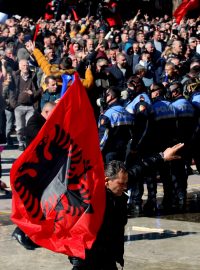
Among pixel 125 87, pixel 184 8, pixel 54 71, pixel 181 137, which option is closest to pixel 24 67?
pixel 54 71

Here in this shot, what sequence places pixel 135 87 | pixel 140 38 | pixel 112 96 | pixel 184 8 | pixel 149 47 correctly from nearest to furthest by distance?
1. pixel 112 96
2. pixel 135 87
3. pixel 149 47
4. pixel 140 38
5. pixel 184 8

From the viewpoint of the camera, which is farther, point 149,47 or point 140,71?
point 149,47

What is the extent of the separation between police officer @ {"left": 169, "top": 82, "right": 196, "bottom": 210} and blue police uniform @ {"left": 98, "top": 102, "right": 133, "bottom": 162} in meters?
0.91

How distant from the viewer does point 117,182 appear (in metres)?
6.45

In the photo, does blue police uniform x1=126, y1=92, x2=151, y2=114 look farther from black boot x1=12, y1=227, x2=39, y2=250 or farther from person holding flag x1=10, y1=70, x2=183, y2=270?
person holding flag x1=10, y1=70, x2=183, y2=270

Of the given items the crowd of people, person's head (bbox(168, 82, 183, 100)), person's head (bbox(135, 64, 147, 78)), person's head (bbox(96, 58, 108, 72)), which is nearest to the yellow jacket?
the crowd of people

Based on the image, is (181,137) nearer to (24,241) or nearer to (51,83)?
(51,83)

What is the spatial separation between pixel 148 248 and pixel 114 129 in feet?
7.18

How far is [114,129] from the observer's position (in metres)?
11.5

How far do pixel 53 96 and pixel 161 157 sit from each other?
7.75 m

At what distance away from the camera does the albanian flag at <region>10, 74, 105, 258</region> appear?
6.69m

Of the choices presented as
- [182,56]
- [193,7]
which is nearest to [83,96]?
[182,56]

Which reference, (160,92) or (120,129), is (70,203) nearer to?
(120,129)

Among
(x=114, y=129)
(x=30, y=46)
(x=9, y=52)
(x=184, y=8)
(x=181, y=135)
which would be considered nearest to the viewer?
(x=114, y=129)
